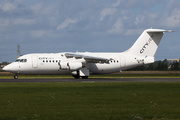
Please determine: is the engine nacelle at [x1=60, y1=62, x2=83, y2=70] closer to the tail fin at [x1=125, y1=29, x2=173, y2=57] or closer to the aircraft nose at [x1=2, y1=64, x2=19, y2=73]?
the aircraft nose at [x1=2, y1=64, x2=19, y2=73]

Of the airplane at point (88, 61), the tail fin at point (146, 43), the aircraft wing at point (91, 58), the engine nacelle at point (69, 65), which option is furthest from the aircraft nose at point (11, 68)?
the tail fin at point (146, 43)

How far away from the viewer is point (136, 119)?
12.2 m

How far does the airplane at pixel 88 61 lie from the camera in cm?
4231

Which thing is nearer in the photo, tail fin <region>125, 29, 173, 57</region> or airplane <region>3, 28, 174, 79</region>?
airplane <region>3, 28, 174, 79</region>

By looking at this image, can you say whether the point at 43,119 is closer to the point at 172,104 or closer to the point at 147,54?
the point at 172,104

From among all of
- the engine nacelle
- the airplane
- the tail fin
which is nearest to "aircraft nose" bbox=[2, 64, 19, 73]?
the airplane

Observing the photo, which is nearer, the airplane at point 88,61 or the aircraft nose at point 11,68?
the aircraft nose at point 11,68

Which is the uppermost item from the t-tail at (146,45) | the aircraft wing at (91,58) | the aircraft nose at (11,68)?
the t-tail at (146,45)

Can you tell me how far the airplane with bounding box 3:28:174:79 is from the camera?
139ft

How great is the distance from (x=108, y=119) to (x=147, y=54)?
116ft

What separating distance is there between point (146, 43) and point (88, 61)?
9762mm

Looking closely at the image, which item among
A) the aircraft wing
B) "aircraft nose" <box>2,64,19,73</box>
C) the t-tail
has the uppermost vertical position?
the t-tail

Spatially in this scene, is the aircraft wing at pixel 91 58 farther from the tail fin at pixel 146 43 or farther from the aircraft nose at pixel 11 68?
the aircraft nose at pixel 11 68

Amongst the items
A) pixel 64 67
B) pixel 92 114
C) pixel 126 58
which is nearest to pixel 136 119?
pixel 92 114
